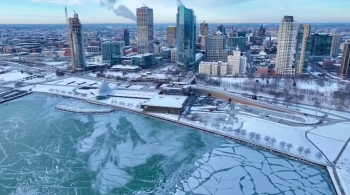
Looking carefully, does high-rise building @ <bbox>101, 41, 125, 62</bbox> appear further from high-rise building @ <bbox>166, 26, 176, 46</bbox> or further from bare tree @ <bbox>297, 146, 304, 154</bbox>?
bare tree @ <bbox>297, 146, 304, 154</bbox>

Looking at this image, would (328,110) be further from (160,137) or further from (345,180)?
(160,137)

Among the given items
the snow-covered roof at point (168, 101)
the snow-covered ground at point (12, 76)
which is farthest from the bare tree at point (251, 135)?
the snow-covered ground at point (12, 76)

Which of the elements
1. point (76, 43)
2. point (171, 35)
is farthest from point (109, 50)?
point (171, 35)

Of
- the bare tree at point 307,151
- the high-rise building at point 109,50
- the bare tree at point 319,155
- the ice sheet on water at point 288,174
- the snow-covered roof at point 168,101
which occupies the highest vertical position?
the high-rise building at point 109,50

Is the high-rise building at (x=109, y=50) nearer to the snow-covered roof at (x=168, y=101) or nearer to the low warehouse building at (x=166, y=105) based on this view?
the snow-covered roof at (x=168, y=101)

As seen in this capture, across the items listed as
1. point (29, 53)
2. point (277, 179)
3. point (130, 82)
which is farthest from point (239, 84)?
point (29, 53)

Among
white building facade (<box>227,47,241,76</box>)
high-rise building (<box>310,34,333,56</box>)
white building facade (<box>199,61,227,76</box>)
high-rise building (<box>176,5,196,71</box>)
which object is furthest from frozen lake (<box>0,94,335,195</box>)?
high-rise building (<box>310,34,333,56</box>)
